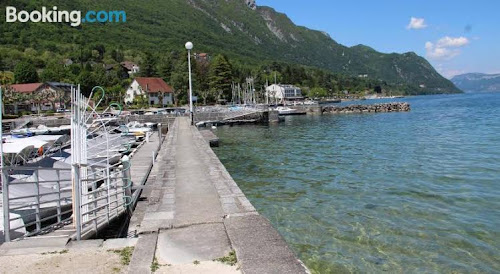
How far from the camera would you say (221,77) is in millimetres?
112812

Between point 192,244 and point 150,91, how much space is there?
A: 98.8 meters

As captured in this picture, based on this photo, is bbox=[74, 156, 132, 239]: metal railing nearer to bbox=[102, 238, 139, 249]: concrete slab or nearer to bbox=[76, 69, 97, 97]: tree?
bbox=[102, 238, 139, 249]: concrete slab

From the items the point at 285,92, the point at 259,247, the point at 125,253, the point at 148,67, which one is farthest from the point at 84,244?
the point at 285,92

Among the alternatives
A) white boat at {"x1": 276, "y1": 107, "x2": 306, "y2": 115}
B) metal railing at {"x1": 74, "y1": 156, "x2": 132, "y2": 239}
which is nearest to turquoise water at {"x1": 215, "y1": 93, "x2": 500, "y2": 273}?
metal railing at {"x1": 74, "y1": 156, "x2": 132, "y2": 239}

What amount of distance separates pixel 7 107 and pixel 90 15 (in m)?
106

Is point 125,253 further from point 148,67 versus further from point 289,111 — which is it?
point 148,67

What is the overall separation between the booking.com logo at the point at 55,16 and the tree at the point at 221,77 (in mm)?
64547

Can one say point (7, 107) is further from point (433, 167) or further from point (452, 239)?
point (452, 239)

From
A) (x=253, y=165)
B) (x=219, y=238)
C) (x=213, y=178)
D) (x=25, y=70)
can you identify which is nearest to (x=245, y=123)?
(x=253, y=165)

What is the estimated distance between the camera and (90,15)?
532 ft

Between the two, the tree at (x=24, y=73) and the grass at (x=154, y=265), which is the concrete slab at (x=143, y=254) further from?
the tree at (x=24, y=73)

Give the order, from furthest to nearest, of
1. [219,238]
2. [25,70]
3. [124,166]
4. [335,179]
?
[25,70] < [335,179] < [124,166] < [219,238]

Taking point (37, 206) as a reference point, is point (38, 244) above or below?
below

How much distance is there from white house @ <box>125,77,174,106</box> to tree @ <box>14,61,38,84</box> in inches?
932
